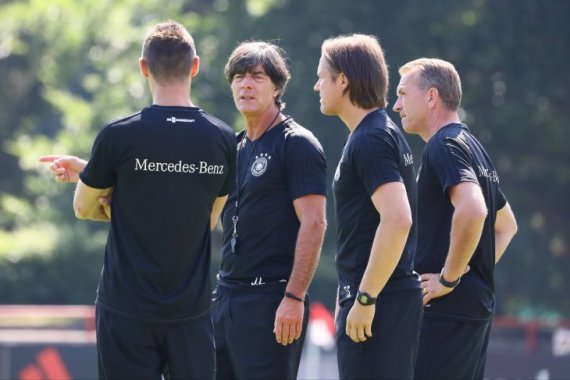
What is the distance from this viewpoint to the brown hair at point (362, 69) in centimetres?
548

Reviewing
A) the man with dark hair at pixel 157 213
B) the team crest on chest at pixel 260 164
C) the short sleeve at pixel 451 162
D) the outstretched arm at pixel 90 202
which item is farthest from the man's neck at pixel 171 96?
the short sleeve at pixel 451 162

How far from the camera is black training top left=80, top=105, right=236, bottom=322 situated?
191 inches

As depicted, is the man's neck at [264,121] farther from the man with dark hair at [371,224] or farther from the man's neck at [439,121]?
the man's neck at [439,121]

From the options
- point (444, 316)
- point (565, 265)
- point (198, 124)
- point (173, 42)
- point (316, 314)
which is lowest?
point (565, 265)

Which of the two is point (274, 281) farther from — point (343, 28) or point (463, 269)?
point (343, 28)

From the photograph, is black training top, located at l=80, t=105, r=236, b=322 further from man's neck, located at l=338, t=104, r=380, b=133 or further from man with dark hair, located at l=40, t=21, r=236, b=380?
man's neck, located at l=338, t=104, r=380, b=133

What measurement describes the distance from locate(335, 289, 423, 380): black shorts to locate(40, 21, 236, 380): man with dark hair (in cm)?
71

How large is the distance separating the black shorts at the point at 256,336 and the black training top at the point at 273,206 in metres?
0.08

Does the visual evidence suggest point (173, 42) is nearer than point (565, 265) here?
Yes

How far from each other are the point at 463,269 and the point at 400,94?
100 cm

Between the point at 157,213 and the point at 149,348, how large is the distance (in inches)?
22.8

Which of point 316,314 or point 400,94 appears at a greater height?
point 400,94

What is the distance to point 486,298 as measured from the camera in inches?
232

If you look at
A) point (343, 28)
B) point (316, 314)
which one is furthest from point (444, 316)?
point (343, 28)
